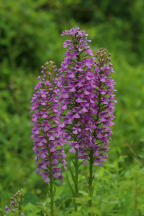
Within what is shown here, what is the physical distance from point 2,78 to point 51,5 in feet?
11.5

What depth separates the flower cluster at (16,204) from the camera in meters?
2.20

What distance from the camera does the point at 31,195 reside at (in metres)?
3.65

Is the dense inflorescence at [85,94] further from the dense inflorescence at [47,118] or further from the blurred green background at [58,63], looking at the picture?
the blurred green background at [58,63]

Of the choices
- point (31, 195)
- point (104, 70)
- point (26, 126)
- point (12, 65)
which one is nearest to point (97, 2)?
point (12, 65)

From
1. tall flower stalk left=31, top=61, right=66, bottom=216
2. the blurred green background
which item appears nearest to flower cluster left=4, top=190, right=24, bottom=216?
the blurred green background

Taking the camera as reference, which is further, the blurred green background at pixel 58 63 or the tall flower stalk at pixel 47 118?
the blurred green background at pixel 58 63

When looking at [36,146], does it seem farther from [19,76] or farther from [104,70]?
[19,76]

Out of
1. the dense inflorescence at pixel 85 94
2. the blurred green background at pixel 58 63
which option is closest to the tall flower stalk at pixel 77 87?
the dense inflorescence at pixel 85 94

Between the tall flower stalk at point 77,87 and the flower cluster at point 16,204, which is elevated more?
the tall flower stalk at point 77,87

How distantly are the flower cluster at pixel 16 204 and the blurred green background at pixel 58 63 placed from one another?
15cm

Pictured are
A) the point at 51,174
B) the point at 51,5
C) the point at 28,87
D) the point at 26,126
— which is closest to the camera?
the point at 51,174

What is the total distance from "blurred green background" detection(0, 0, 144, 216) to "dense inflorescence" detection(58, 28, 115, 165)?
35cm

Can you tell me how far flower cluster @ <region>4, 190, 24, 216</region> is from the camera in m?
2.20

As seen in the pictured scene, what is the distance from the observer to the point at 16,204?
2.26m
